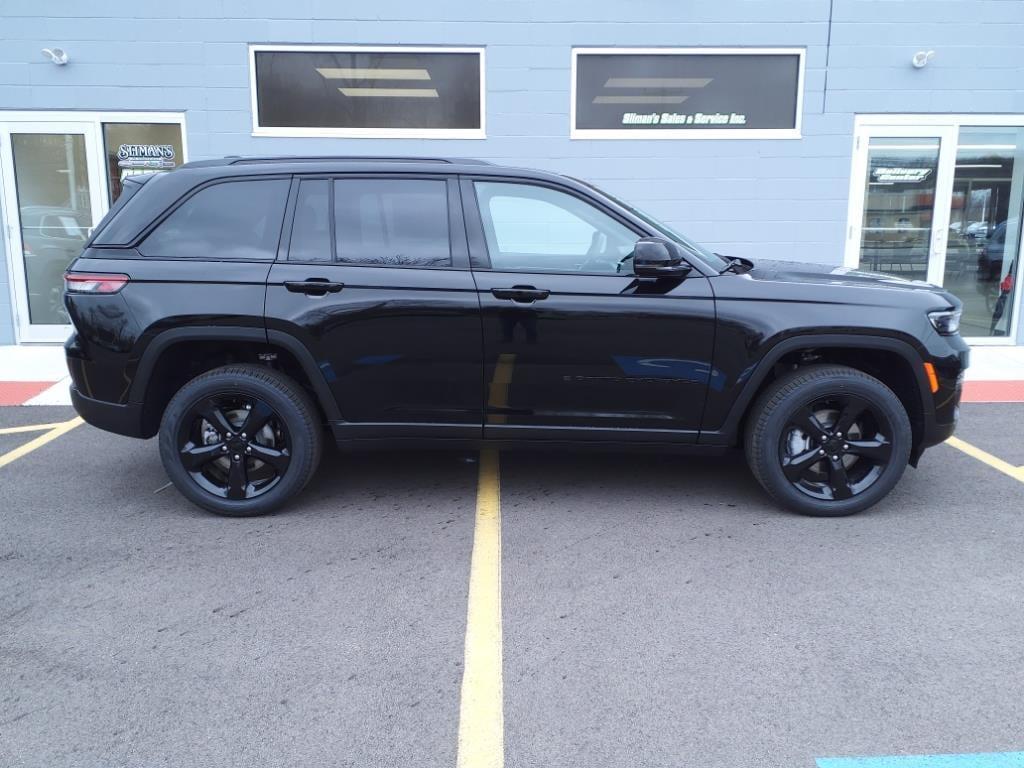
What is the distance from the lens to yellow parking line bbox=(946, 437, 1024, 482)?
4.90 meters

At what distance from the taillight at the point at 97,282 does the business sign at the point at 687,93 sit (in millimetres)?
5555

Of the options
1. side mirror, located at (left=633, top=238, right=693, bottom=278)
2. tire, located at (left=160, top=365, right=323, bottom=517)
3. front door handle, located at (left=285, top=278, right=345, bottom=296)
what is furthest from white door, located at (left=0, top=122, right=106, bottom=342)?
→ side mirror, located at (left=633, top=238, right=693, bottom=278)

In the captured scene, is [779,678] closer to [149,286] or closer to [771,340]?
[771,340]

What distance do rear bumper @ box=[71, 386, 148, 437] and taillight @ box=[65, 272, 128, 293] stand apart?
23.1 inches

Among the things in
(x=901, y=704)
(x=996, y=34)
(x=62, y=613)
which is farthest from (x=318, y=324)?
(x=996, y=34)

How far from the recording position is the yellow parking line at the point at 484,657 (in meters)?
2.40

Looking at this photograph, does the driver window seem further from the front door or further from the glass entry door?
the glass entry door

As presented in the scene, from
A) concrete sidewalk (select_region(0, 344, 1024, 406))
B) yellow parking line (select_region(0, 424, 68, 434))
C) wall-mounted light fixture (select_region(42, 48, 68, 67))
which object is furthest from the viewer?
wall-mounted light fixture (select_region(42, 48, 68, 67))

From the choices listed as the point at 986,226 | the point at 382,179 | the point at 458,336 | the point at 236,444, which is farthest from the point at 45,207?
the point at 986,226

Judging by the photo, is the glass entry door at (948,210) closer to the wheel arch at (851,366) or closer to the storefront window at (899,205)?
the storefront window at (899,205)

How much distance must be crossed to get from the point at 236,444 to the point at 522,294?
5.60 ft

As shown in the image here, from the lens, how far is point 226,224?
417 centimetres

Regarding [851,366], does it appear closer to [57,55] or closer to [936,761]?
[936,761]

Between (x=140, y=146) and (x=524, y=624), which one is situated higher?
(x=140, y=146)
